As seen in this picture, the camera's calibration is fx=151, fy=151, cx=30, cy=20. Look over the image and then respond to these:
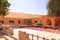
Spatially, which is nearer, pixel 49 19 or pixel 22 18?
pixel 49 19

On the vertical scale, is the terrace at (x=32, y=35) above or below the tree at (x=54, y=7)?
below

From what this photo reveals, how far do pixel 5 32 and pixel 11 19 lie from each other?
23.7 meters

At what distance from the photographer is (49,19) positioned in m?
39.5

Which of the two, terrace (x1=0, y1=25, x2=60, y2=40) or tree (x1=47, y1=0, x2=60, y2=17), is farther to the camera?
tree (x1=47, y1=0, x2=60, y2=17)

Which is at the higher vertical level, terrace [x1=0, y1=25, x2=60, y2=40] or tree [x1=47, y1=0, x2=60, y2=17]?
tree [x1=47, y1=0, x2=60, y2=17]

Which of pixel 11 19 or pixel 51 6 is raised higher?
pixel 51 6

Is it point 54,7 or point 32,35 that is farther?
point 54,7

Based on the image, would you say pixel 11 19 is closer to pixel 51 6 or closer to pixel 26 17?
pixel 26 17

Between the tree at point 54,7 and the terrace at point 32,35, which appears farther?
the tree at point 54,7

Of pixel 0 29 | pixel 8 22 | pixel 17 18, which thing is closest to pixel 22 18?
pixel 17 18

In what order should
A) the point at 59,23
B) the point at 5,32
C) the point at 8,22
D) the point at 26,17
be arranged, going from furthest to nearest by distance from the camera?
the point at 26,17
the point at 8,22
the point at 59,23
the point at 5,32

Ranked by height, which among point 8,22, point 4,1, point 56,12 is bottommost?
point 8,22

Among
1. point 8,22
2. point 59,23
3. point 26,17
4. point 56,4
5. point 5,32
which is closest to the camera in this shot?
point 5,32

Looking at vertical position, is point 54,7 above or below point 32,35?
above
